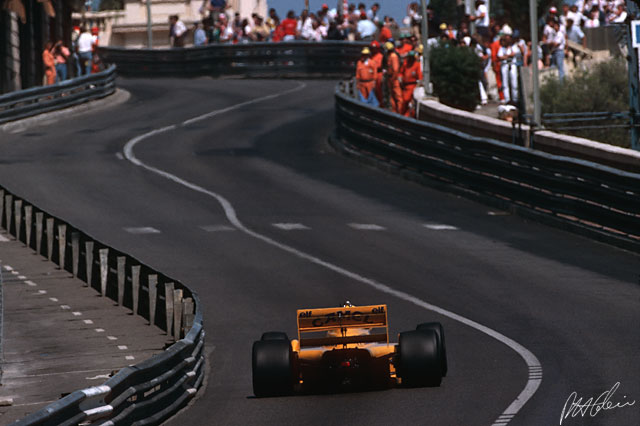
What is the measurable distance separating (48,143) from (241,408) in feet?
86.9

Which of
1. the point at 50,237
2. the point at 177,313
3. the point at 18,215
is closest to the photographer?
the point at 177,313

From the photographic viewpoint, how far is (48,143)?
125 ft

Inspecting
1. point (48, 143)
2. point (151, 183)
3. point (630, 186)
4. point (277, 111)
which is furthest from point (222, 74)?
point (630, 186)

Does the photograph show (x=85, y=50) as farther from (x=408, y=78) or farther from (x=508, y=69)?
(x=508, y=69)

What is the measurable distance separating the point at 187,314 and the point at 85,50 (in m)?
34.1

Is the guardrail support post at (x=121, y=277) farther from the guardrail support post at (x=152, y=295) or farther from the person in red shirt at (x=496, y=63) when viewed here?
the person in red shirt at (x=496, y=63)

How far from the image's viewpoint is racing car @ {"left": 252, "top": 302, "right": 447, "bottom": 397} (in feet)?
42.2

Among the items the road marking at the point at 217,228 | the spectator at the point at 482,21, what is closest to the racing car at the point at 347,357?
the road marking at the point at 217,228

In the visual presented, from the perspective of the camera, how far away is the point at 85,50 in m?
48.7

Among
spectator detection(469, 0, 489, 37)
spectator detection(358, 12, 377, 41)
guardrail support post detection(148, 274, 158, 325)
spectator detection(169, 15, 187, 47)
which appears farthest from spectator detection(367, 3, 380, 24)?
guardrail support post detection(148, 274, 158, 325)

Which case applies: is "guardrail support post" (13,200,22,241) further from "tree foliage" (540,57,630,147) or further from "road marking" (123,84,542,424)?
"tree foliage" (540,57,630,147)

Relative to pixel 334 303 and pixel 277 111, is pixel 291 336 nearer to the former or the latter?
A: pixel 334 303

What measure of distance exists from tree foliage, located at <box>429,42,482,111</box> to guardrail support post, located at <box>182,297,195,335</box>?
2104 cm
